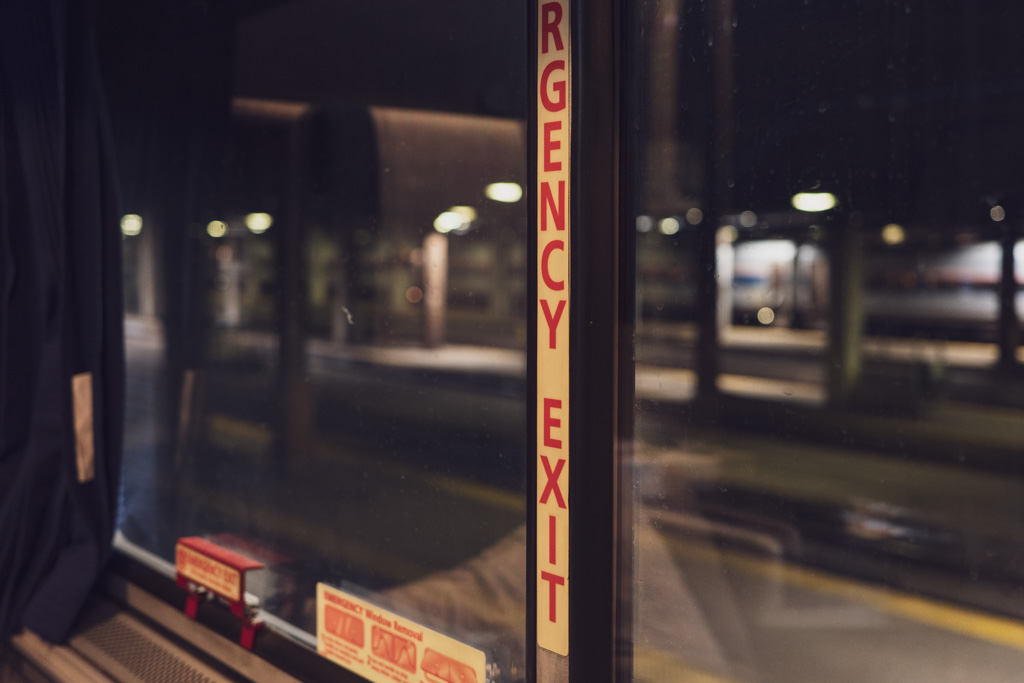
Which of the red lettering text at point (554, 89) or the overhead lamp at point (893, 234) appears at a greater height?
the overhead lamp at point (893, 234)

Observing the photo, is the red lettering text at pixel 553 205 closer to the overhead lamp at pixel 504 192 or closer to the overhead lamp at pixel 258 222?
the overhead lamp at pixel 504 192

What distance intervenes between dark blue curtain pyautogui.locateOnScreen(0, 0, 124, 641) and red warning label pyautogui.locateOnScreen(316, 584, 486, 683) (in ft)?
2.76

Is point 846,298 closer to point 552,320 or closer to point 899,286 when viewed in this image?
point 899,286

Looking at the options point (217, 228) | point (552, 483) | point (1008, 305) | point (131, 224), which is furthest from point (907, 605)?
point (131, 224)

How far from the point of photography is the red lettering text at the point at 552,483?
1084 mm

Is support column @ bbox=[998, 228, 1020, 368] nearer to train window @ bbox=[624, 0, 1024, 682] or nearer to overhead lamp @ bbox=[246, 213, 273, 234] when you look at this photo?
train window @ bbox=[624, 0, 1024, 682]

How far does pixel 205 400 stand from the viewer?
6.93 ft

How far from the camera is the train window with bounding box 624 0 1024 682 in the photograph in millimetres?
1193

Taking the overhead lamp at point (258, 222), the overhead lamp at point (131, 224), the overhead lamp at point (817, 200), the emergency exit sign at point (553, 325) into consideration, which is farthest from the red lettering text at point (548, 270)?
the overhead lamp at point (131, 224)

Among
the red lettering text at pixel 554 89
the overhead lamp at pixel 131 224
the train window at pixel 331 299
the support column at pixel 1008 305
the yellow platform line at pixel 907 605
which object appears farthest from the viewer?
the yellow platform line at pixel 907 605

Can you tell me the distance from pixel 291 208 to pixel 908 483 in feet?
17.9

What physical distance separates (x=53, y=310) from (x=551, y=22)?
1.53m

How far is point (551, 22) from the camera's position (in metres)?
1.06

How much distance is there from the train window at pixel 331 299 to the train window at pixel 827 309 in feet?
0.80
